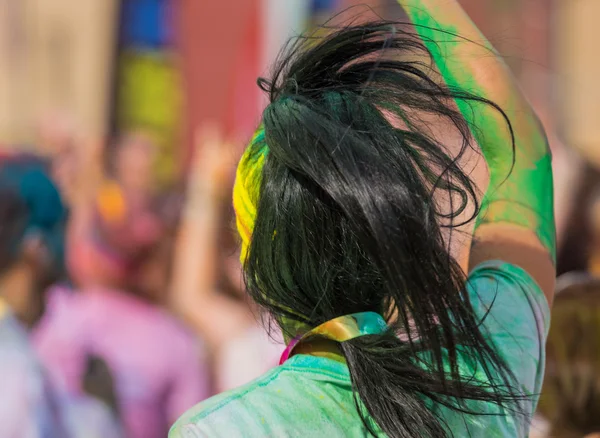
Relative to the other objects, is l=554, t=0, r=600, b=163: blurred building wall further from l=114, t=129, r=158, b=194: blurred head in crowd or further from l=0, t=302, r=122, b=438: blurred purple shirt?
l=0, t=302, r=122, b=438: blurred purple shirt

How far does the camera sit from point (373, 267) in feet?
2.53

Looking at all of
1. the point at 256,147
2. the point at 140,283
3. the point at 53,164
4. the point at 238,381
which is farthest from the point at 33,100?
the point at 256,147

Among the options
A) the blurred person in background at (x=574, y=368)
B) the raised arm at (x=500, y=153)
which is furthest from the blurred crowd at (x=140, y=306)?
the raised arm at (x=500, y=153)

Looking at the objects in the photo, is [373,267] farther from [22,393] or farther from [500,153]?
[22,393]

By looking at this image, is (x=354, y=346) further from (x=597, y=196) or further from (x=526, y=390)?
(x=597, y=196)

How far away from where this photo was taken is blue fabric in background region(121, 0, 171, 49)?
22.1 ft

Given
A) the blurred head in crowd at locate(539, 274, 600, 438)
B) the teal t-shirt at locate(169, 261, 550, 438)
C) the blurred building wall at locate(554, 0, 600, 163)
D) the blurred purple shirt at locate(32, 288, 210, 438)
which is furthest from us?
the blurred building wall at locate(554, 0, 600, 163)

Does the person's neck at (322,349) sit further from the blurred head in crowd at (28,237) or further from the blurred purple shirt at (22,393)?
the blurred head in crowd at (28,237)

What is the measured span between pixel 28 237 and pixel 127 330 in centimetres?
60

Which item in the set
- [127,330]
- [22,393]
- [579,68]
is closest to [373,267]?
[22,393]

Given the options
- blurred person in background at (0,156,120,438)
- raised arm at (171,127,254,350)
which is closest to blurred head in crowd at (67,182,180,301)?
raised arm at (171,127,254,350)

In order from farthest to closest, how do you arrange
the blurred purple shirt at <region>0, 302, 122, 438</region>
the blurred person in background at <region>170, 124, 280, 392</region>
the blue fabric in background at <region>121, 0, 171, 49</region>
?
the blue fabric in background at <region>121, 0, 171, 49</region> < the blurred person in background at <region>170, 124, 280, 392</region> < the blurred purple shirt at <region>0, 302, 122, 438</region>

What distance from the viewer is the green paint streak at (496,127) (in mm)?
949

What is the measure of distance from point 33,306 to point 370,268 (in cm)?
198
